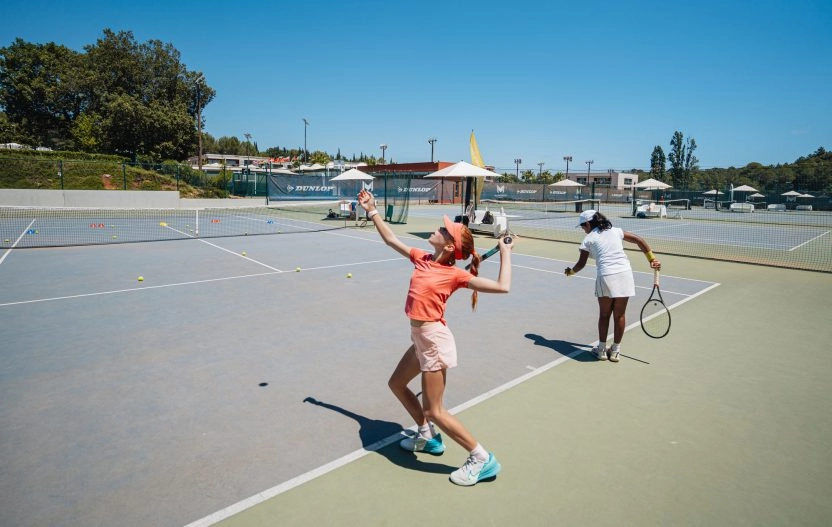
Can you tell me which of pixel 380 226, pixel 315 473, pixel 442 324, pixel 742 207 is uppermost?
pixel 742 207

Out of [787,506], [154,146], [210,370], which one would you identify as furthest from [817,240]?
[154,146]

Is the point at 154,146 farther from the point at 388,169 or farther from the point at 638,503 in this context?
the point at 638,503

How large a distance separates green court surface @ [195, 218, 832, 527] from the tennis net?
1628cm

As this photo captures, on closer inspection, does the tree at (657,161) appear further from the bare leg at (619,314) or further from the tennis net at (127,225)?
the bare leg at (619,314)

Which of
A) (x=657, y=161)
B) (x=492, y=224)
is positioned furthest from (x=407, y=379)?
(x=657, y=161)

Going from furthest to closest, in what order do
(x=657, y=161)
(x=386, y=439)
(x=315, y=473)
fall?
(x=657, y=161)
(x=386, y=439)
(x=315, y=473)

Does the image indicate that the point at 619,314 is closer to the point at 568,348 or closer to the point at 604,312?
the point at 604,312

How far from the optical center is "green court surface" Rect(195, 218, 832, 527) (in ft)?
10.5

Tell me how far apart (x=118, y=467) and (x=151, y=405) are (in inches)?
41.2

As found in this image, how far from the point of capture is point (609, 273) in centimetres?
581

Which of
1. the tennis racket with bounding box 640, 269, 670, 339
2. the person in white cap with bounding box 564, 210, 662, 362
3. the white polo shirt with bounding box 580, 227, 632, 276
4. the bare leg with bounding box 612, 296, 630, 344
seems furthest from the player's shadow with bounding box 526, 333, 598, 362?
the white polo shirt with bounding box 580, 227, 632, 276

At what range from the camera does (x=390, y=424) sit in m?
4.35

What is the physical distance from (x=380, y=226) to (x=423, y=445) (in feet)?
6.11

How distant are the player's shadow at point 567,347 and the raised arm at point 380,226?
3.29 m
